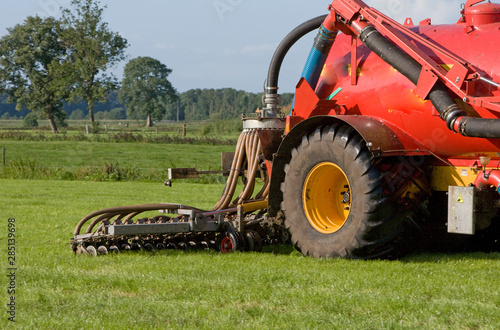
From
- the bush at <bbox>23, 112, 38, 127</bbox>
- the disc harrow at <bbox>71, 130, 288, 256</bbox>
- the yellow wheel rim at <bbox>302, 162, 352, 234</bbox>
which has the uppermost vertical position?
the bush at <bbox>23, 112, 38, 127</bbox>

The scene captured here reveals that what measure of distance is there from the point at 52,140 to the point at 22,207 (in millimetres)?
35345

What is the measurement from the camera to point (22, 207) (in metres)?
13.7

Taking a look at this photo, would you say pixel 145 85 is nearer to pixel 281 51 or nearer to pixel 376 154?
pixel 281 51

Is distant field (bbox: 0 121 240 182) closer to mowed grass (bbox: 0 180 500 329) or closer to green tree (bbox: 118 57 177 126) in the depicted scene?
mowed grass (bbox: 0 180 500 329)

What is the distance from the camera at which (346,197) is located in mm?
7379

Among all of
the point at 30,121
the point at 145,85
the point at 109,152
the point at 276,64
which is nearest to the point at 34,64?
the point at 30,121

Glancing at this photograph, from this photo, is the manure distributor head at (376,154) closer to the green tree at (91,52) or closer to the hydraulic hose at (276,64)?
the hydraulic hose at (276,64)

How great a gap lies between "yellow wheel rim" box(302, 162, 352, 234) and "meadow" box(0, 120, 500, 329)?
49 centimetres

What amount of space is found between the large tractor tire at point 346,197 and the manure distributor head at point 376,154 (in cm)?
1

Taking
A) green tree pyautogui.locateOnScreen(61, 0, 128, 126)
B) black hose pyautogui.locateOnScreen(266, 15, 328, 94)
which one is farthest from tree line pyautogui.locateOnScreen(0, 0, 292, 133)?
black hose pyautogui.locateOnScreen(266, 15, 328, 94)

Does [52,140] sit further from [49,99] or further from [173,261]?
[173,261]

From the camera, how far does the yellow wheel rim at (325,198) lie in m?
7.59

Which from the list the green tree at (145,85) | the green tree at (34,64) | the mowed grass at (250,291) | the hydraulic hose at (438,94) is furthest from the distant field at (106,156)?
the green tree at (145,85)

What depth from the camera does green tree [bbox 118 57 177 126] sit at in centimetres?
11356
